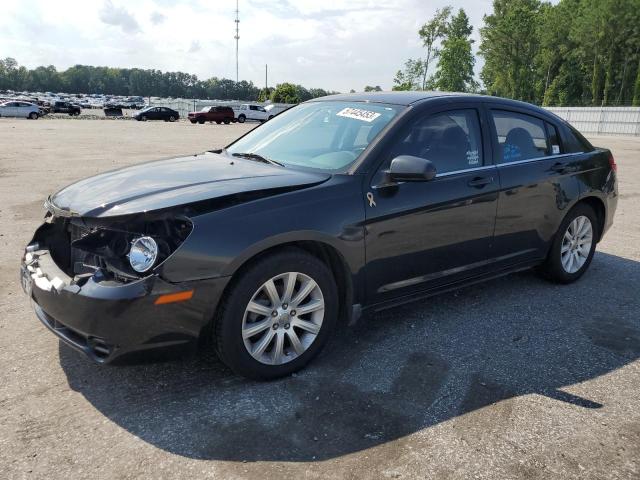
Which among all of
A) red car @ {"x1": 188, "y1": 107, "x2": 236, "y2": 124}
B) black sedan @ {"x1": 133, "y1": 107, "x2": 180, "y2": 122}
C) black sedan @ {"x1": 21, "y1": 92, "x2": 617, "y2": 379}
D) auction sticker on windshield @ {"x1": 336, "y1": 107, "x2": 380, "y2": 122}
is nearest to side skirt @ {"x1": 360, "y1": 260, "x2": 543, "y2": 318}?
black sedan @ {"x1": 21, "y1": 92, "x2": 617, "y2": 379}

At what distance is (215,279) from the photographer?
289cm

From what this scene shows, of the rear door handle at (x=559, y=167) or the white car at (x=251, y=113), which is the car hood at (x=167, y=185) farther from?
the white car at (x=251, y=113)

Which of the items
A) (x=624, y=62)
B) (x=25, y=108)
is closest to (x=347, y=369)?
(x=25, y=108)

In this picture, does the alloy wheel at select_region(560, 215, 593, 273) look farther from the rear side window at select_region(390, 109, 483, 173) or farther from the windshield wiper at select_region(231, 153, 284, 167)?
the windshield wiper at select_region(231, 153, 284, 167)

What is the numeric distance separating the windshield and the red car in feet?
134

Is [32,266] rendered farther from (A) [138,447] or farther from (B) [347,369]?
(B) [347,369]

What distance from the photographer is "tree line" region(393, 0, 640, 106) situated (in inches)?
2451

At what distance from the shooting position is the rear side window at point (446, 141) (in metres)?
3.81

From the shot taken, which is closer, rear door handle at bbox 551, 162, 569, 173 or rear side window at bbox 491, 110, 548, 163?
rear side window at bbox 491, 110, 548, 163

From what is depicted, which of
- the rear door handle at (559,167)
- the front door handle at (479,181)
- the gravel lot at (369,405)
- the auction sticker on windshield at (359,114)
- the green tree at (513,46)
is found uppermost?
the green tree at (513,46)

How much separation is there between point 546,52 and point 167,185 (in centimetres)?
7820

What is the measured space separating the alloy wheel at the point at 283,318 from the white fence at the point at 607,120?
133 ft

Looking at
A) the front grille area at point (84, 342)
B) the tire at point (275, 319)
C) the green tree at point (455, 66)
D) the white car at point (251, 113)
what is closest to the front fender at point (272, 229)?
the tire at point (275, 319)

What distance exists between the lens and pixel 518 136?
4.59 meters
